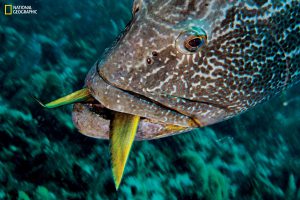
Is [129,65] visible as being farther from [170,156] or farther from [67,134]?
[170,156]

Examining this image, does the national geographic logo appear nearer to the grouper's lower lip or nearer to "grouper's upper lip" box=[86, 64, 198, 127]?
the grouper's lower lip

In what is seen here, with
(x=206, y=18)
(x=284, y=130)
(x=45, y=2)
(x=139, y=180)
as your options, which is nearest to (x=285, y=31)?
(x=206, y=18)

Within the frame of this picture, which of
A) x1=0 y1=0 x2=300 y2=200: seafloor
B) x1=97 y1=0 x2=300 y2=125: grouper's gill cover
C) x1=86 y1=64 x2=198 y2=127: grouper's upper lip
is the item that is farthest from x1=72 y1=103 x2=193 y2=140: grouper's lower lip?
x1=0 y1=0 x2=300 y2=200: seafloor

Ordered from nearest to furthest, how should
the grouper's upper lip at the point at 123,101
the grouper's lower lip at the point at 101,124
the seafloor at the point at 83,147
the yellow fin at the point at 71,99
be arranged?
the yellow fin at the point at 71,99 → the grouper's upper lip at the point at 123,101 → the grouper's lower lip at the point at 101,124 → the seafloor at the point at 83,147

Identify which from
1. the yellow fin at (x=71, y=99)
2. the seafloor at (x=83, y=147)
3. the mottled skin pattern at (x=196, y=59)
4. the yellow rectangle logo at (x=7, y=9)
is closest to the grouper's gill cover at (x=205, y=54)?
the mottled skin pattern at (x=196, y=59)

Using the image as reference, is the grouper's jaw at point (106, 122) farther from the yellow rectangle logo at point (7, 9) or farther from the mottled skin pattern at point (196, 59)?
the yellow rectangle logo at point (7, 9)
